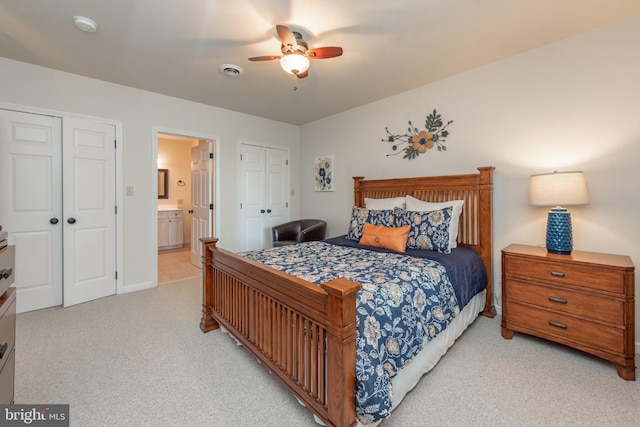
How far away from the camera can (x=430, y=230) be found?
2.57 m

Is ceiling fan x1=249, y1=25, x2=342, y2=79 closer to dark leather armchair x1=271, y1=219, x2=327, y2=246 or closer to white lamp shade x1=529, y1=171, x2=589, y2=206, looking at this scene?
white lamp shade x1=529, y1=171, x2=589, y2=206

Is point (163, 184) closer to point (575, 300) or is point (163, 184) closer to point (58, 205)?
point (58, 205)

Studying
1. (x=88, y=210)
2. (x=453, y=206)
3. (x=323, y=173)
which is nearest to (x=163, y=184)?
(x=88, y=210)

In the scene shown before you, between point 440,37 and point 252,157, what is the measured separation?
3.08 m

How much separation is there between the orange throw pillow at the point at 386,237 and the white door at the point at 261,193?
2.26m

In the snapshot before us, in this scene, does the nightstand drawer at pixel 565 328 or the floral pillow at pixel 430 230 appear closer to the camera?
the nightstand drawer at pixel 565 328

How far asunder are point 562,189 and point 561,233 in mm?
343

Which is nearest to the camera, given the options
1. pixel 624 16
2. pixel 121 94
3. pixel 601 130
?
pixel 624 16

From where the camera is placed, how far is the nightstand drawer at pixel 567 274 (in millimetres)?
1832

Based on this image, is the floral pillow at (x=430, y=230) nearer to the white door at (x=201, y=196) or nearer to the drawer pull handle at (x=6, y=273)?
the drawer pull handle at (x=6, y=273)

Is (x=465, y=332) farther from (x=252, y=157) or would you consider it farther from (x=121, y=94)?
(x=121, y=94)

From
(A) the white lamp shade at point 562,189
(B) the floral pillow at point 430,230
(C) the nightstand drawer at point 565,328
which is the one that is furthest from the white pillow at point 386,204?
(C) the nightstand drawer at point 565,328

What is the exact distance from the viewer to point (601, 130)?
2227 millimetres

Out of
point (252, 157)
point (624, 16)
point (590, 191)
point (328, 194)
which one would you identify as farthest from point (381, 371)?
point (252, 157)
